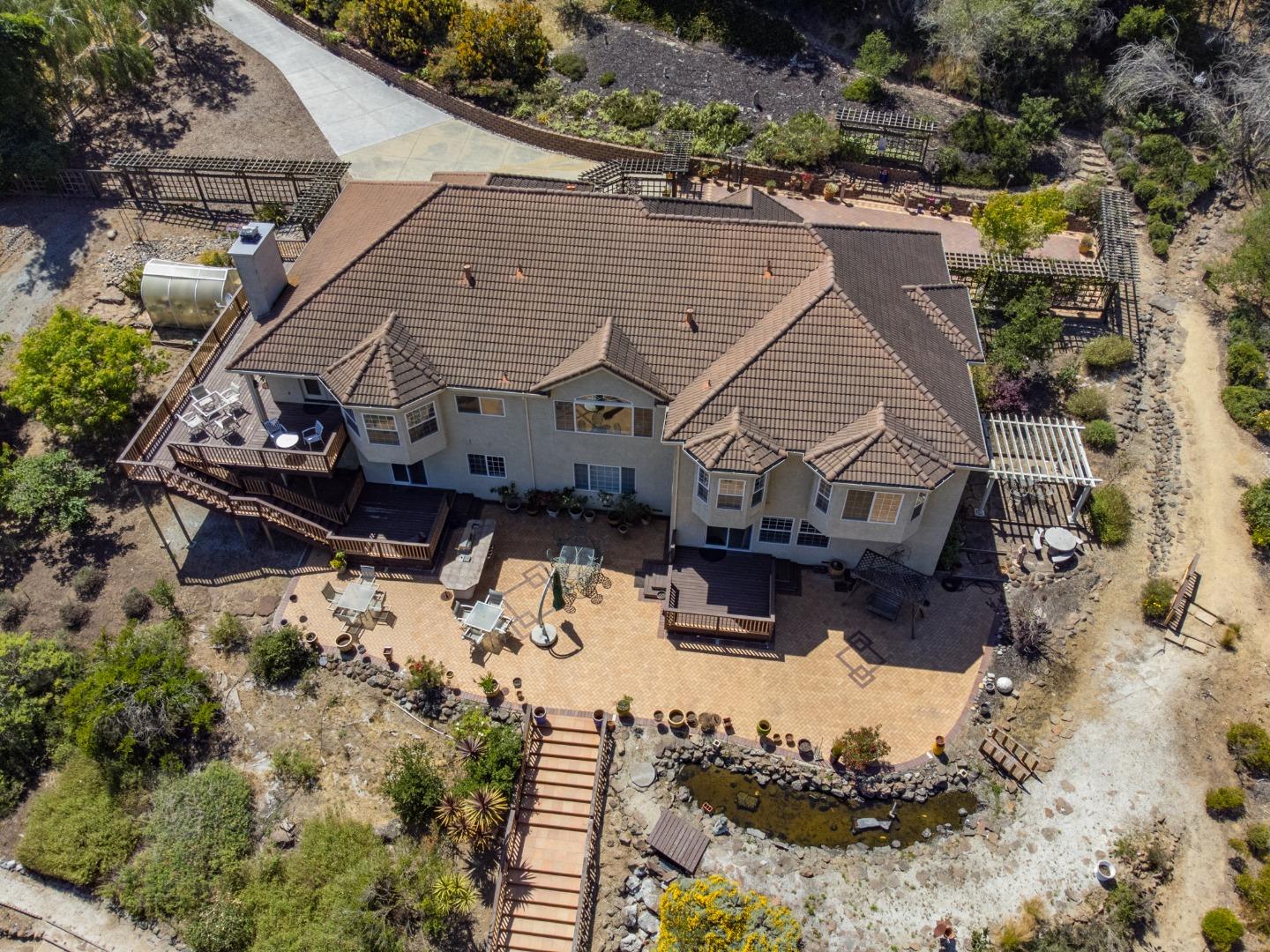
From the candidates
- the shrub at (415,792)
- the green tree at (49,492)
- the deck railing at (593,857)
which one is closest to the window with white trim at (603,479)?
the deck railing at (593,857)

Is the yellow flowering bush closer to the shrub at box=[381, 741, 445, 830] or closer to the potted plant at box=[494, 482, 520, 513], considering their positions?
the shrub at box=[381, 741, 445, 830]

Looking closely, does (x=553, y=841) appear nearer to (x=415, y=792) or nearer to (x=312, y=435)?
(x=415, y=792)

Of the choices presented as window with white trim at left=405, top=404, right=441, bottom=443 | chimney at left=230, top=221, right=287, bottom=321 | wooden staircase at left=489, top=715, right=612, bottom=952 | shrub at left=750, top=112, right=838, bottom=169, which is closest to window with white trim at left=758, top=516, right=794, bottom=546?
wooden staircase at left=489, top=715, right=612, bottom=952

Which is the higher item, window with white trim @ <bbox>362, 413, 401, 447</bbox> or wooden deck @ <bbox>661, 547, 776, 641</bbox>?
window with white trim @ <bbox>362, 413, 401, 447</bbox>

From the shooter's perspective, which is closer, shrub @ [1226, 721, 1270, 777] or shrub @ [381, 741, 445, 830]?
shrub @ [381, 741, 445, 830]

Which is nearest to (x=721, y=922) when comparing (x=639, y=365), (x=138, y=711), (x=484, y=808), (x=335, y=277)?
(x=484, y=808)

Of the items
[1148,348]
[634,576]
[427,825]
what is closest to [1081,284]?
[1148,348]
